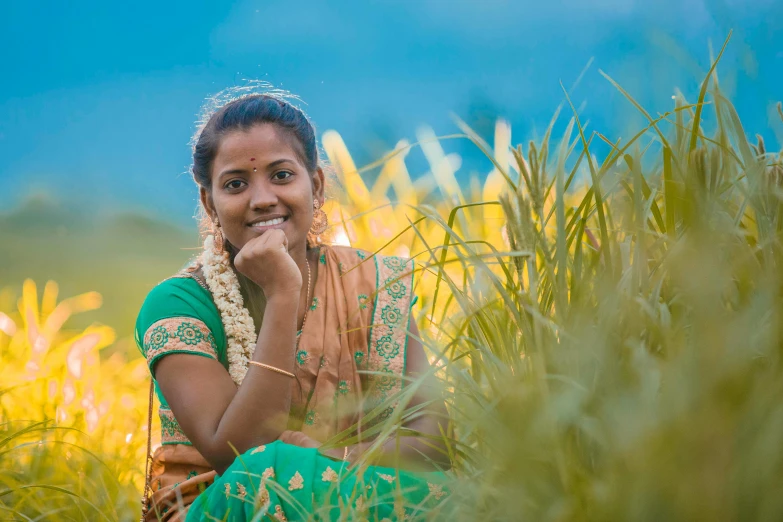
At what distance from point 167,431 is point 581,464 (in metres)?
1.64

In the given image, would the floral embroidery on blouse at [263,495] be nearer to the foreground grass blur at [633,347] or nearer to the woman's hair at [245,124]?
the foreground grass blur at [633,347]

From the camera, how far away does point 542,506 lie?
1098 millimetres

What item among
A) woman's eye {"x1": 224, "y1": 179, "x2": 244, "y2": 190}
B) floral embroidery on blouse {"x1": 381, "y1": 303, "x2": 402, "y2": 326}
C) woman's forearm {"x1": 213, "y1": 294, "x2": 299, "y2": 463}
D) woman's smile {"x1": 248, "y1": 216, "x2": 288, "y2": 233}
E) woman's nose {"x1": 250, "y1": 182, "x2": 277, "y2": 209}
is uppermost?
woman's eye {"x1": 224, "y1": 179, "x2": 244, "y2": 190}

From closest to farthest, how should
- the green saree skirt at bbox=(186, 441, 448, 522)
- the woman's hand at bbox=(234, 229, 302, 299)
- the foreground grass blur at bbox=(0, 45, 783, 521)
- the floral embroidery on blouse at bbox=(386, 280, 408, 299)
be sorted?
the foreground grass blur at bbox=(0, 45, 783, 521), the green saree skirt at bbox=(186, 441, 448, 522), the woman's hand at bbox=(234, 229, 302, 299), the floral embroidery on blouse at bbox=(386, 280, 408, 299)

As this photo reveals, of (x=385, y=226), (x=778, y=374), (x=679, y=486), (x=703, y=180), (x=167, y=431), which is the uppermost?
(x=385, y=226)

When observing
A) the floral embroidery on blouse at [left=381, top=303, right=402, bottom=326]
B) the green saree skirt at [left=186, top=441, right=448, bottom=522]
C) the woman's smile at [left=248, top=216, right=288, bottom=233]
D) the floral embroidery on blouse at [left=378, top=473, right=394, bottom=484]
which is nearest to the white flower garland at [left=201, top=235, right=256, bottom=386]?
the woman's smile at [left=248, top=216, right=288, bottom=233]

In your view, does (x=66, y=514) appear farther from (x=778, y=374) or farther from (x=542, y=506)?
(x=778, y=374)

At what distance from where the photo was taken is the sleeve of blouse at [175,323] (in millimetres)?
2271

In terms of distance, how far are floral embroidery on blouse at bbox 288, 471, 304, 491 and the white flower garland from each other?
639 mm

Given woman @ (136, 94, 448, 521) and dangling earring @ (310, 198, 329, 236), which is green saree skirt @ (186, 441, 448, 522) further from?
dangling earring @ (310, 198, 329, 236)

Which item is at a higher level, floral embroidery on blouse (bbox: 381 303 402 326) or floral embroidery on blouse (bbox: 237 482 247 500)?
floral embroidery on blouse (bbox: 381 303 402 326)

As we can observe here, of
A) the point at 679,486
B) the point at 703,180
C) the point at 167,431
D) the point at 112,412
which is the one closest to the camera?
the point at 679,486

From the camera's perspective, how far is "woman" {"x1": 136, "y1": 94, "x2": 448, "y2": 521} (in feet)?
7.06

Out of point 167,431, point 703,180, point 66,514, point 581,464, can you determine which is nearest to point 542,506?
point 581,464
